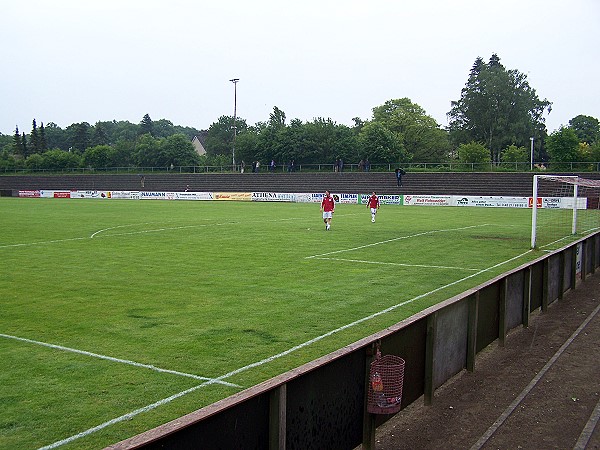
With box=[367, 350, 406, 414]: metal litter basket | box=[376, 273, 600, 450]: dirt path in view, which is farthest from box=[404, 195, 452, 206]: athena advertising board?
box=[367, 350, 406, 414]: metal litter basket

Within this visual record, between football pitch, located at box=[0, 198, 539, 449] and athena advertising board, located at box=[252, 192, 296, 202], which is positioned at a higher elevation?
athena advertising board, located at box=[252, 192, 296, 202]

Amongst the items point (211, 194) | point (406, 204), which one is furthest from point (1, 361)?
point (211, 194)

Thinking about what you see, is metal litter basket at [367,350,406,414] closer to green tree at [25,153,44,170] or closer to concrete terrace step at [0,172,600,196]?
concrete terrace step at [0,172,600,196]

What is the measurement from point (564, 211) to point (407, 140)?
6482 cm

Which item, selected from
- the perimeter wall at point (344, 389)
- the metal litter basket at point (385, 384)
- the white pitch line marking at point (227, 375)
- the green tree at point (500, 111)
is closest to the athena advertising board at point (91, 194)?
the green tree at point (500, 111)

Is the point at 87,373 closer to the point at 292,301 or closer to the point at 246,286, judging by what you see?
the point at 292,301

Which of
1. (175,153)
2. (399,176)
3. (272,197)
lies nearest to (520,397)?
(272,197)

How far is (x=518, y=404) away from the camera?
7480 mm

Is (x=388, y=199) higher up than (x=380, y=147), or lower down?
lower down

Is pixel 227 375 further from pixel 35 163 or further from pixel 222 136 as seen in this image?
pixel 222 136

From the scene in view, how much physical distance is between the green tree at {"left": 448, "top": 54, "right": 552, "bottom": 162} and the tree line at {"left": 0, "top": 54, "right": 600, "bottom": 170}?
153 mm

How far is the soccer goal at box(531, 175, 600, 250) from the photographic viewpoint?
2505cm

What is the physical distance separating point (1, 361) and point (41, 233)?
68.0 ft

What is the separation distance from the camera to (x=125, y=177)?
84812 millimetres
